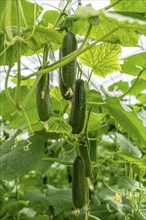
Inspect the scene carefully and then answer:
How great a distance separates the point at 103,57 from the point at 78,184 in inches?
15.7

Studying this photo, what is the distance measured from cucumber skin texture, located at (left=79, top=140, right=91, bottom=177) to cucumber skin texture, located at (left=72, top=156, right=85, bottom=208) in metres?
0.09

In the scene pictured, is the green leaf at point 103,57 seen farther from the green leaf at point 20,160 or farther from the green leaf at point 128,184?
the green leaf at point 128,184

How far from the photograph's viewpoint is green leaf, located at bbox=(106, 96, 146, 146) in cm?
141

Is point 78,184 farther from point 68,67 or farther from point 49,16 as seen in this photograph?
point 49,16

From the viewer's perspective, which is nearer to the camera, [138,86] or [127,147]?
[127,147]

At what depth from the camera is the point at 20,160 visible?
1.71m

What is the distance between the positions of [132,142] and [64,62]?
1.41 meters

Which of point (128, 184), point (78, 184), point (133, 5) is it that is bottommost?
point (128, 184)

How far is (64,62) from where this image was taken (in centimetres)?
103

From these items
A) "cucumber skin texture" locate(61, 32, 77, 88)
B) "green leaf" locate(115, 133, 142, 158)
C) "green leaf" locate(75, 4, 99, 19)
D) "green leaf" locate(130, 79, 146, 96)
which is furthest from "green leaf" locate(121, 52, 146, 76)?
"green leaf" locate(75, 4, 99, 19)

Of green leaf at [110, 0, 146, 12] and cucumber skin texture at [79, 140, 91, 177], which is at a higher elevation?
green leaf at [110, 0, 146, 12]

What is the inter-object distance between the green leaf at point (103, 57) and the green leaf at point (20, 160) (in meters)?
0.42

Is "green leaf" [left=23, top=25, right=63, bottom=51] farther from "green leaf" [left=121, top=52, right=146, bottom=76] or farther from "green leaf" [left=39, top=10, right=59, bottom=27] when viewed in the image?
"green leaf" [left=121, top=52, right=146, bottom=76]

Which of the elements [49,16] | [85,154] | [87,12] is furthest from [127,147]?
[87,12]
